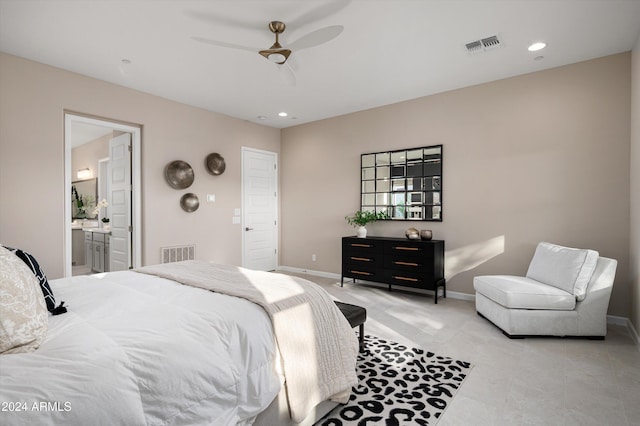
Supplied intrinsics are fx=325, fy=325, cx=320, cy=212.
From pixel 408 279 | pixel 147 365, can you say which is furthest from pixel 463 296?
pixel 147 365

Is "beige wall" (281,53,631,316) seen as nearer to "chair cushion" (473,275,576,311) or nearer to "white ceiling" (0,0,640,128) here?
"white ceiling" (0,0,640,128)

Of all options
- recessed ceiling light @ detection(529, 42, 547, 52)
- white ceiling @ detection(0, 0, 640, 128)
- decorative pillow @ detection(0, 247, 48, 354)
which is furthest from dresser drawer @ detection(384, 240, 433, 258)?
decorative pillow @ detection(0, 247, 48, 354)

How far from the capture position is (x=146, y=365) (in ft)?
3.95

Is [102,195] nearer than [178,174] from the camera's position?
No

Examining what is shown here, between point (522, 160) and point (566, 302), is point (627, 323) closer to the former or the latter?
point (566, 302)

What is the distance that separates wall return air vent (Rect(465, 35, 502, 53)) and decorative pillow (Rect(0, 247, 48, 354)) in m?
3.75

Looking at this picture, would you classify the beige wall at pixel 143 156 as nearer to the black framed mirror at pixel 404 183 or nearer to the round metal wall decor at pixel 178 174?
the round metal wall decor at pixel 178 174

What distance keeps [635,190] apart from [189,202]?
5.31 meters

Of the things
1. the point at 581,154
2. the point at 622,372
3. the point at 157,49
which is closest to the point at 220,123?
the point at 157,49

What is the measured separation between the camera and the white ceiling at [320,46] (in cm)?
261

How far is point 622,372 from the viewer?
95.1 inches

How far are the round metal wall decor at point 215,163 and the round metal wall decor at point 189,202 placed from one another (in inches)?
20.0

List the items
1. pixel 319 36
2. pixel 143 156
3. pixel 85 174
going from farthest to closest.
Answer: pixel 85 174, pixel 143 156, pixel 319 36

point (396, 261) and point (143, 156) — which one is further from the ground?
point (143, 156)
